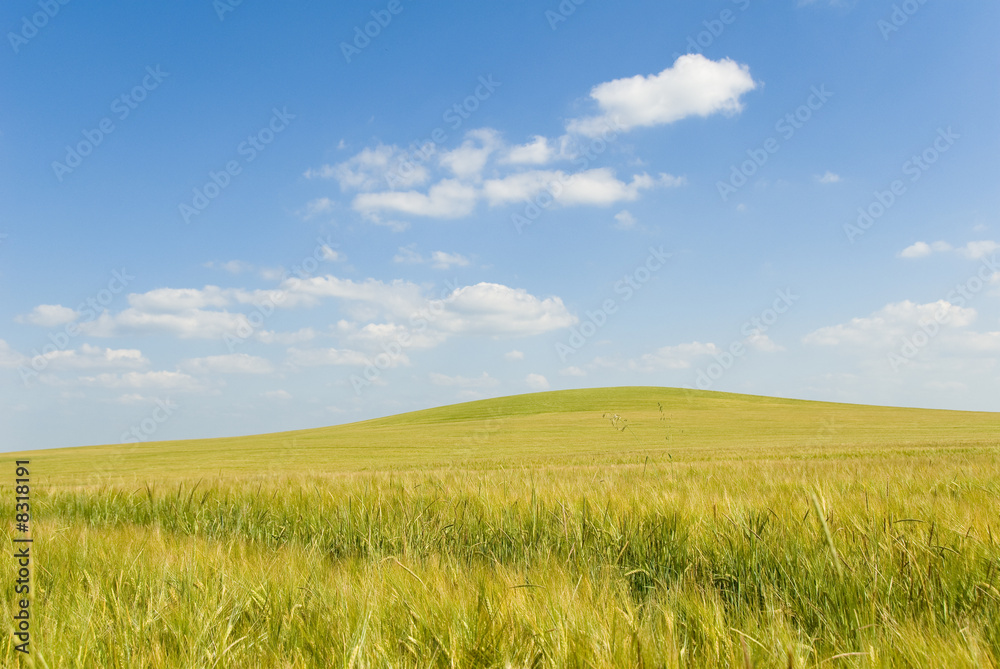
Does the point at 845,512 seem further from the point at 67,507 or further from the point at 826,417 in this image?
the point at 826,417

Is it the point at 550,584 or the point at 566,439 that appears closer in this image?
the point at 550,584

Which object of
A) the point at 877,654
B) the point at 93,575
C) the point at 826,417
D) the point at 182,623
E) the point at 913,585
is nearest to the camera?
the point at 877,654

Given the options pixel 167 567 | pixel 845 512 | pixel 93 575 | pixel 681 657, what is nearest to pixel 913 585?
pixel 845 512

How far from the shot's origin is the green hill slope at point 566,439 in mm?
15898

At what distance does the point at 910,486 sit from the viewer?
15.2 feet

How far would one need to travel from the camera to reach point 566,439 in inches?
1031

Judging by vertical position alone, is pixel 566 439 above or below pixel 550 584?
below

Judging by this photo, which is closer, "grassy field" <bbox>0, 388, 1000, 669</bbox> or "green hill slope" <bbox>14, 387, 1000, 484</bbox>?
"grassy field" <bbox>0, 388, 1000, 669</bbox>

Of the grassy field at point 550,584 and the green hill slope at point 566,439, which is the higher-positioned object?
the grassy field at point 550,584

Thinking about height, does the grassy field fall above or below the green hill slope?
above

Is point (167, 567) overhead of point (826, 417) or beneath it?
overhead

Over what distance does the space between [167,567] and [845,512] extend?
363cm

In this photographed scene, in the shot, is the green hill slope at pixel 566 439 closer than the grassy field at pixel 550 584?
No

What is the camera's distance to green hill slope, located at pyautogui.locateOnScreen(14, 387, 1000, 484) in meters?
15.9
